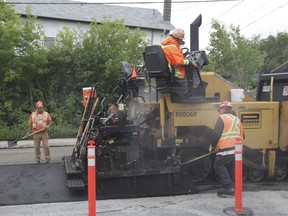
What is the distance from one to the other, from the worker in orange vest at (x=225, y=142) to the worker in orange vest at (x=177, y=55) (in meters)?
0.95

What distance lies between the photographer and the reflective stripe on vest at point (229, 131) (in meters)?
6.35

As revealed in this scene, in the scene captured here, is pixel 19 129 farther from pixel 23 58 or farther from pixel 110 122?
pixel 110 122

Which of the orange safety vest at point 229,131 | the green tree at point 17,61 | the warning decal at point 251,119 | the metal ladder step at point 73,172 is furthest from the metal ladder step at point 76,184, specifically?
the green tree at point 17,61

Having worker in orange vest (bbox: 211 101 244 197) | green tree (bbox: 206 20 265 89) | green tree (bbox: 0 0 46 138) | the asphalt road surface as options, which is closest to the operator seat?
worker in orange vest (bbox: 211 101 244 197)

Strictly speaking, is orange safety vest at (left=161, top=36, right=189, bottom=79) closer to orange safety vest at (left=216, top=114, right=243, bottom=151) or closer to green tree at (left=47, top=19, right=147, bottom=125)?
orange safety vest at (left=216, top=114, right=243, bottom=151)

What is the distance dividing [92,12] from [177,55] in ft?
71.0

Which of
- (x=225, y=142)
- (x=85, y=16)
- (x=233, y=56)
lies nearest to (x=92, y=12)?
(x=85, y=16)

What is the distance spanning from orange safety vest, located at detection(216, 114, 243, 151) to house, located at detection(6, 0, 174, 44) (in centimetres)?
1840

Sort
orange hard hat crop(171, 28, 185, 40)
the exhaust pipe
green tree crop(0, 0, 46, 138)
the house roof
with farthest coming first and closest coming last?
1. the house roof
2. green tree crop(0, 0, 46, 138)
3. the exhaust pipe
4. orange hard hat crop(171, 28, 185, 40)

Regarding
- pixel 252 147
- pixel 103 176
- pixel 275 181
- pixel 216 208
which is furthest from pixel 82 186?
pixel 275 181

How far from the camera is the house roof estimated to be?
81.9 ft

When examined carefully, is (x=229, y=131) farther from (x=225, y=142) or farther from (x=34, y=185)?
(x=34, y=185)

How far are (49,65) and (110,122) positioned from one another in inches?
432

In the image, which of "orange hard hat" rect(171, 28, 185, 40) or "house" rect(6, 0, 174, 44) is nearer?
"orange hard hat" rect(171, 28, 185, 40)
